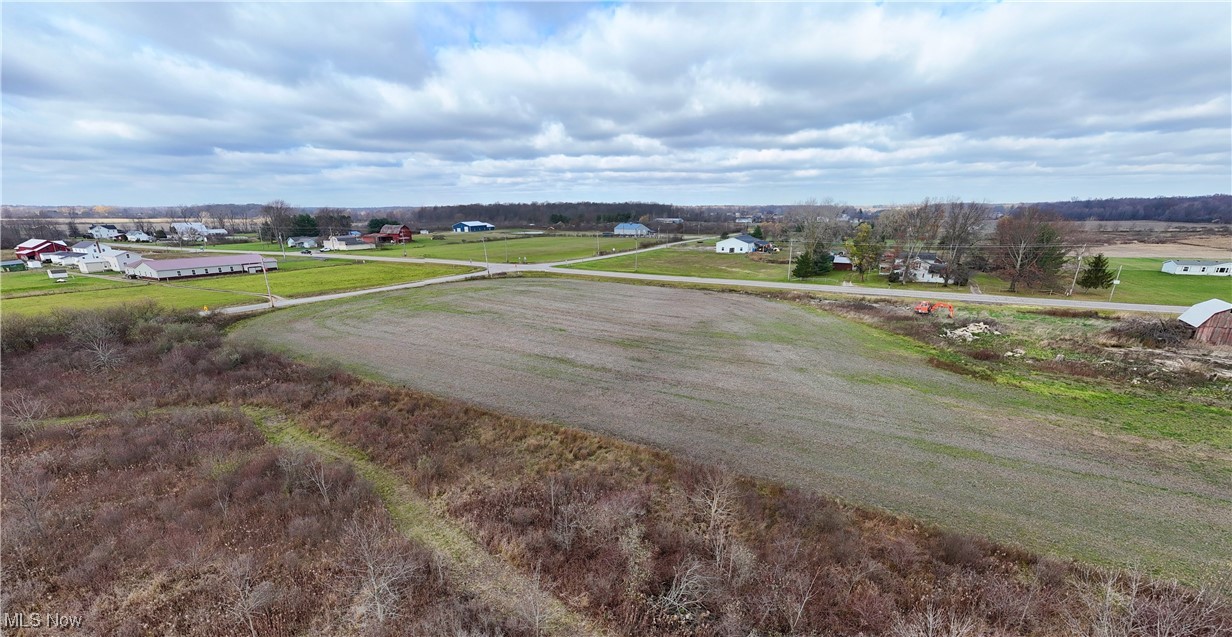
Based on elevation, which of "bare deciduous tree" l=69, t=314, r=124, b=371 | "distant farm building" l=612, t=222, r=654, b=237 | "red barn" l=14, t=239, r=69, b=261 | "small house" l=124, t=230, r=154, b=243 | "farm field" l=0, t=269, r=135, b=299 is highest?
"distant farm building" l=612, t=222, r=654, b=237

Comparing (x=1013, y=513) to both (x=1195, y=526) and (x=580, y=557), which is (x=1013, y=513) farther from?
(x=580, y=557)

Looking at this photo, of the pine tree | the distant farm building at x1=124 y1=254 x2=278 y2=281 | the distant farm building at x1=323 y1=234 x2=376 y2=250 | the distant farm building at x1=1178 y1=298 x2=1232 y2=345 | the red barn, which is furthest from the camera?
the distant farm building at x1=323 y1=234 x2=376 y2=250

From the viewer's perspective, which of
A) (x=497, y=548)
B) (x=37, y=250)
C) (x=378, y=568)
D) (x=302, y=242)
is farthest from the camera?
(x=302, y=242)

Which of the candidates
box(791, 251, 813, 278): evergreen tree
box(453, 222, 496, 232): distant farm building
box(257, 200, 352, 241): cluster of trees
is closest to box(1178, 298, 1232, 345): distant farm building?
box(791, 251, 813, 278): evergreen tree

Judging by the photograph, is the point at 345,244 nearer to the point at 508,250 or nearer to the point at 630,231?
the point at 508,250

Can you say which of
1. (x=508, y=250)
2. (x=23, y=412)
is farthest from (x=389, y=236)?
(x=23, y=412)

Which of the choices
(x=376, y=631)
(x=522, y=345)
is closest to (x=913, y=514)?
(x=376, y=631)

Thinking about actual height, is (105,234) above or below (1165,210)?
below

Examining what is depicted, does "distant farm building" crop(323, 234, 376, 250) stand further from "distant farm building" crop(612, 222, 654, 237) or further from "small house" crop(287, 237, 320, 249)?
"distant farm building" crop(612, 222, 654, 237)
